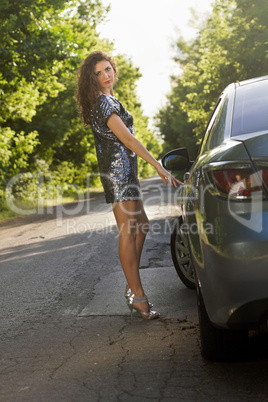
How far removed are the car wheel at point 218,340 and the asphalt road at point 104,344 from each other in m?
0.06

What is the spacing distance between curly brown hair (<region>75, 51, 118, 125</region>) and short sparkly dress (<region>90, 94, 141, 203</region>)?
16 centimetres

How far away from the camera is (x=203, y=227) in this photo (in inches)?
108

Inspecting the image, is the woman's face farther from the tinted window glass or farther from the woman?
the tinted window glass

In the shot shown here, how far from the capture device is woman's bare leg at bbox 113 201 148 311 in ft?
14.0

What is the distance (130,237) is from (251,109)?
1.63 meters

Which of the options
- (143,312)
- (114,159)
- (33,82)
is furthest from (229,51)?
(143,312)

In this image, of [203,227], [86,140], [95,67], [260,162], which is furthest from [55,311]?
[86,140]

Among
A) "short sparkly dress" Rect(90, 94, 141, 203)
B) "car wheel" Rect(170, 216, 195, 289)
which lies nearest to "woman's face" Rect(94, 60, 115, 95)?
"short sparkly dress" Rect(90, 94, 141, 203)

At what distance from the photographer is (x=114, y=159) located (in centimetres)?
432

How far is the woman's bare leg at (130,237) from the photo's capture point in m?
4.27

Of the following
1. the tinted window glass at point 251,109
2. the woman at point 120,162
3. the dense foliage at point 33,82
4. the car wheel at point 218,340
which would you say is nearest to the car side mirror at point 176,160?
the woman at point 120,162

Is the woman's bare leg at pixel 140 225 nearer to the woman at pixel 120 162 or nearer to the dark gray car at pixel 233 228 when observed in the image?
the woman at pixel 120 162

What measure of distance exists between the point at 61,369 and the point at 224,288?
1264mm

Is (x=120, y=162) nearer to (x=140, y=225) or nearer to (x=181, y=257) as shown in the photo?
(x=140, y=225)
